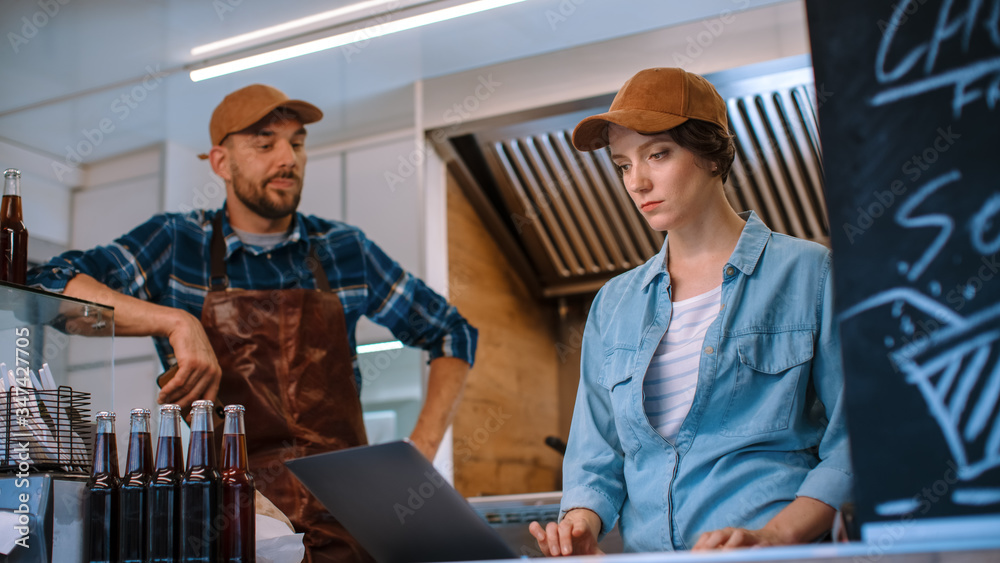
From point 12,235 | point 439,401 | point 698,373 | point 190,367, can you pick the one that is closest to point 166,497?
point 190,367

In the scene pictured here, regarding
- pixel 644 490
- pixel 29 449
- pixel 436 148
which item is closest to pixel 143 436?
pixel 29 449

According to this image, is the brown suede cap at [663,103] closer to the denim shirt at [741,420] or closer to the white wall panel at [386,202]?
the denim shirt at [741,420]

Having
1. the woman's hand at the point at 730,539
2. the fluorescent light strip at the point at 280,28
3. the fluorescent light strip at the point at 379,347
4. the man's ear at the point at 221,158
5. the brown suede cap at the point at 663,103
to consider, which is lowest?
the woman's hand at the point at 730,539

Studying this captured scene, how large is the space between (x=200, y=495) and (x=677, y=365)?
26.9 inches

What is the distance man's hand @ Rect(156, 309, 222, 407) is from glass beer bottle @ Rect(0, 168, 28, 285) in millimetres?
260

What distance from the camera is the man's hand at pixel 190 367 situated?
151 cm

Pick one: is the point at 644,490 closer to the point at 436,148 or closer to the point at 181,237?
the point at 181,237

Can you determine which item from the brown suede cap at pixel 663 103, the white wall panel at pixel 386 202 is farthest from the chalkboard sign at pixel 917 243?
the white wall panel at pixel 386 202

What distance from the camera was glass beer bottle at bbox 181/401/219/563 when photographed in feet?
3.65

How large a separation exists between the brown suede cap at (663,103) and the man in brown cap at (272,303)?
808 millimetres

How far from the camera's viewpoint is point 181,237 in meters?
2.00

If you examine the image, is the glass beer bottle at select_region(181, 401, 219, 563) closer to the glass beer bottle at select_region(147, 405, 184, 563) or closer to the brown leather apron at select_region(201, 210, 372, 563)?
the glass beer bottle at select_region(147, 405, 184, 563)

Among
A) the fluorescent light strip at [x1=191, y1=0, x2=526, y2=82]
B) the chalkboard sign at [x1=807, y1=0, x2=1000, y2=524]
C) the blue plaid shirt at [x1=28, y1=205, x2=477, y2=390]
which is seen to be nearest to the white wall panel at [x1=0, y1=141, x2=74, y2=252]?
the fluorescent light strip at [x1=191, y1=0, x2=526, y2=82]

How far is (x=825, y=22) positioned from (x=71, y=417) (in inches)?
44.9
